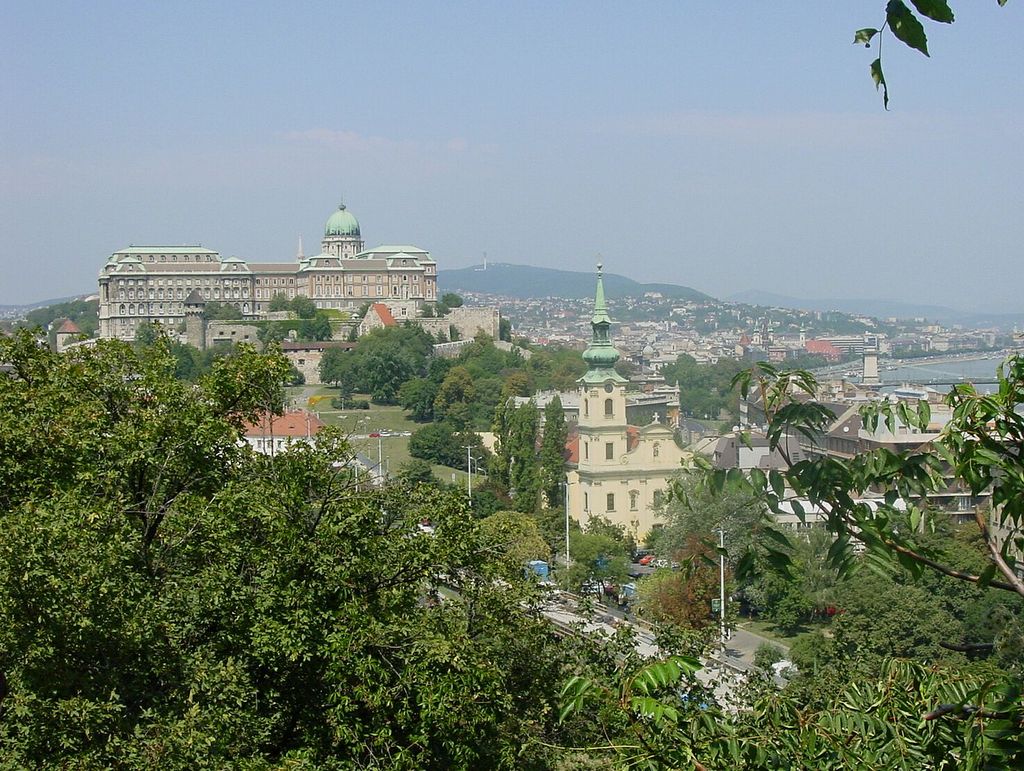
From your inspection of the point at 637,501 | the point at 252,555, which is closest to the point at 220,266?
the point at 637,501

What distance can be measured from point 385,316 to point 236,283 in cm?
1786

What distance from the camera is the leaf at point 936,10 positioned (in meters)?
2.75

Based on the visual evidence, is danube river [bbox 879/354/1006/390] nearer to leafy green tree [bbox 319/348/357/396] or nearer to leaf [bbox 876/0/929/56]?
leafy green tree [bbox 319/348/357/396]

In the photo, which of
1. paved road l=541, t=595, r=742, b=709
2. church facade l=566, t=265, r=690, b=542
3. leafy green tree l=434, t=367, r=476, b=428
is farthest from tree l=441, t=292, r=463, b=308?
paved road l=541, t=595, r=742, b=709

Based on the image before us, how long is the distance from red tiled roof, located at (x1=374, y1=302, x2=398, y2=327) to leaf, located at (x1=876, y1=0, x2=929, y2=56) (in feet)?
310

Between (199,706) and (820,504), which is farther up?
(820,504)

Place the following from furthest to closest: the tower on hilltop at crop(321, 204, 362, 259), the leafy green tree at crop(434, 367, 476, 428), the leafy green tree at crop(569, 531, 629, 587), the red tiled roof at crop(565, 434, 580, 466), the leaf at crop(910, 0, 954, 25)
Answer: the tower on hilltop at crop(321, 204, 362, 259), the leafy green tree at crop(434, 367, 476, 428), the red tiled roof at crop(565, 434, 580, 466), the leafy green tree at crop(569, 531, 629, 587), the leaf at crop(910, 0, 954, 25)

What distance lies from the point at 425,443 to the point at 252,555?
51740 millimetres

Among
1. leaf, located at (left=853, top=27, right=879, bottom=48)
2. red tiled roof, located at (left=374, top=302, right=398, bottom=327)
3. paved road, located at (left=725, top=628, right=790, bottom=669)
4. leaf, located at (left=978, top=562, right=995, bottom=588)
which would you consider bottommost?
paved road, located at (left=725, top=628, right=790, bottom=669)

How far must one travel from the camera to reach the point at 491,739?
11086 millimetres

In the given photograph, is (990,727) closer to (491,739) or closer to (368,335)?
(491,739)

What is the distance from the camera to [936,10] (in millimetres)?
2762

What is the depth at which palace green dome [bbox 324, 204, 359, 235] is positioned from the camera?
424 feet

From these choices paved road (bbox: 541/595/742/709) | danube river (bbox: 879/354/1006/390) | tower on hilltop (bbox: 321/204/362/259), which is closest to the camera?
paved road (bbox: 541/595/742/709)
